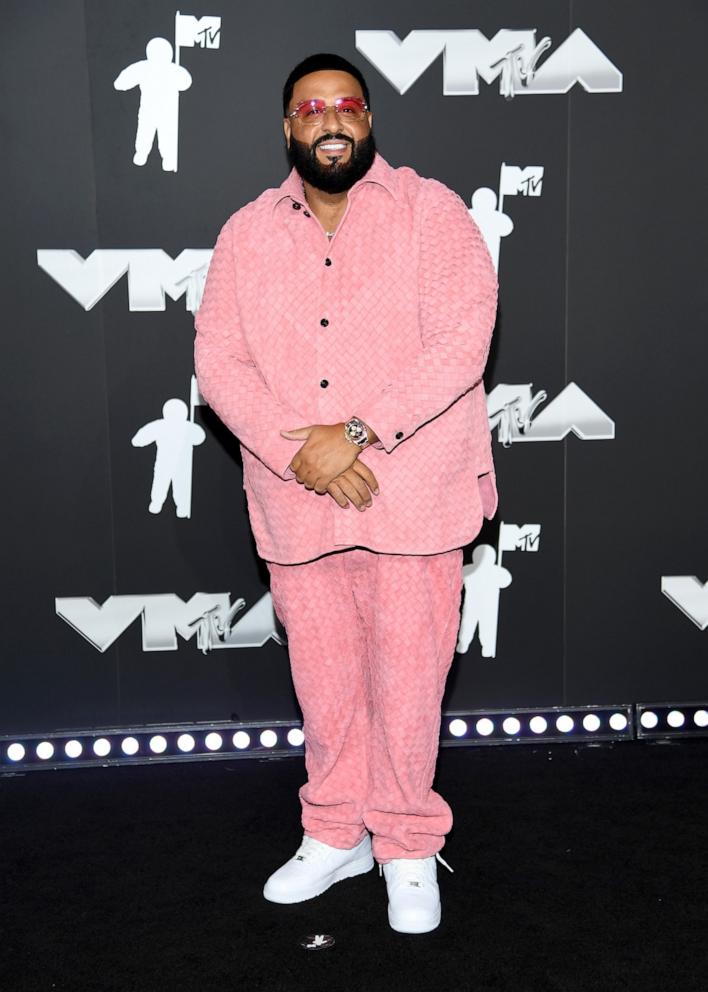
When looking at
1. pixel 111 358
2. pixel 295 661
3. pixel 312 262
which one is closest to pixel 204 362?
pixel 312 262

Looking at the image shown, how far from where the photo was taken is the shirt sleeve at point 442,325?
212 cm

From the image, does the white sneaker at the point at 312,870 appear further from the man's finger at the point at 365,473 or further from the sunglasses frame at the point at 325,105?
the sunglasses frame at the point at 325,105

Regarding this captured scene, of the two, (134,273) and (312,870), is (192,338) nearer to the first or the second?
(134,273)

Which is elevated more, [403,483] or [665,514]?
[403,483]

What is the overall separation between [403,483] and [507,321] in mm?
1037

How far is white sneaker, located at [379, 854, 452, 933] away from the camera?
7.21ft

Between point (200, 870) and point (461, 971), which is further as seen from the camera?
point (200, 870)

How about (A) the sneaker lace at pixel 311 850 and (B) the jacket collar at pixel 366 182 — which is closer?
(B) the jacket collar at pixel 366 182

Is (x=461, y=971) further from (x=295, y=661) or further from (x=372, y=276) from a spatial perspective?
(x=372, y=276)

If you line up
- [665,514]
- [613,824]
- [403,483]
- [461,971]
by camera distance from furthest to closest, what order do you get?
[665,514]
[613,824]
[403,483]
[461,971]

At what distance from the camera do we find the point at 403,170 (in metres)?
2.31

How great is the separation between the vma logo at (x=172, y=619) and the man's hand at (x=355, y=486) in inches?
39.1

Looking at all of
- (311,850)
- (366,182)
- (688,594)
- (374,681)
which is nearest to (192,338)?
(366,182)

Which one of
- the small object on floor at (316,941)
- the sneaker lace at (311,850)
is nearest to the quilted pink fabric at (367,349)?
the sneaker lace at (311,850)
